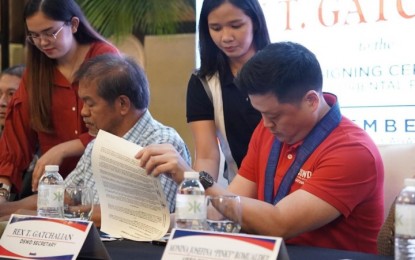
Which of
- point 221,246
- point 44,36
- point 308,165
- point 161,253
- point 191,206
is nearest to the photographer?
point 221,246

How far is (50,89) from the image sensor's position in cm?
306

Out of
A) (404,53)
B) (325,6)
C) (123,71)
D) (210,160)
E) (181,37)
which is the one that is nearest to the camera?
(123,71)

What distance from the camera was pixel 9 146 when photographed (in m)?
3.14

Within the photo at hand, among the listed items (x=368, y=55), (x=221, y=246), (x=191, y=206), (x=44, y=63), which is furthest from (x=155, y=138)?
(x=368, y=55)

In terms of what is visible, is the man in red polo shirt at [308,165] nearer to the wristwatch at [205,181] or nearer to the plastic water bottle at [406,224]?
the wristwatch at [205,181]

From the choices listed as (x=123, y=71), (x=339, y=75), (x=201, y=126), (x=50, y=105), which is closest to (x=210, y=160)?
(x=201, y=126)

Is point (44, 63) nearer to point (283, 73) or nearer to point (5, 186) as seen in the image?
point (5, 186)

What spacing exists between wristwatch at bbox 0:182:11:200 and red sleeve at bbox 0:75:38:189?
0.04m

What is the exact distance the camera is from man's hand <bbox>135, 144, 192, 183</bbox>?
1.99 meters

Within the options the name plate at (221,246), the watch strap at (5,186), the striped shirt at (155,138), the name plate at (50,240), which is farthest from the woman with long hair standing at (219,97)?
the name plate at (221,246)

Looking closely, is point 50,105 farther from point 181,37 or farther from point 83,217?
point 181,37

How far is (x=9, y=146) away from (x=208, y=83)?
0.84 meters

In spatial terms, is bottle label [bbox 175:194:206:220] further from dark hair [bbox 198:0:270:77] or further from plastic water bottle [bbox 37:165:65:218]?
dark hair [bbox 198:0:270:77]

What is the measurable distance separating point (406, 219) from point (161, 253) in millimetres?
596
